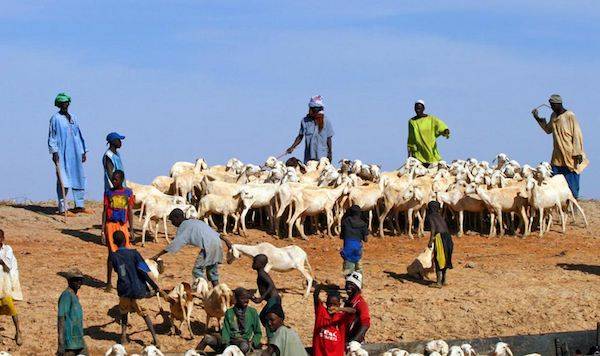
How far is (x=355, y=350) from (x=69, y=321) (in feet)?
9.66

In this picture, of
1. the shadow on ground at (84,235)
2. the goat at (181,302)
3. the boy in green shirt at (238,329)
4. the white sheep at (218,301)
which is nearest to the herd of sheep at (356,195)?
the shadow on ground at (84,235)

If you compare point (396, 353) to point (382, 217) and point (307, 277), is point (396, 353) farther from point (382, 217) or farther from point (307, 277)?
point (382, 217)

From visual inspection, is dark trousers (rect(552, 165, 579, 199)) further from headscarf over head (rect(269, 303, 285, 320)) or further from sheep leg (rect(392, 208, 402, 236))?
headscarf over head (rect(269, 303, 285, 320))

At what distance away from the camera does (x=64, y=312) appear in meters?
14.2

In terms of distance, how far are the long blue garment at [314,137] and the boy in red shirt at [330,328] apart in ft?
35.8

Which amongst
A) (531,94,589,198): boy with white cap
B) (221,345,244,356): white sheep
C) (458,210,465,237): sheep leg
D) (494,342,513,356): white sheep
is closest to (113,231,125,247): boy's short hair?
(221,345,244,356): white sheep

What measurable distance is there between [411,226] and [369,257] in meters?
1.89

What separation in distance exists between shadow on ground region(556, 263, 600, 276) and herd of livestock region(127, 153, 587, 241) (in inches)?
81.2

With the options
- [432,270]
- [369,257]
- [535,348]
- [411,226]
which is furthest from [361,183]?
[535,348]

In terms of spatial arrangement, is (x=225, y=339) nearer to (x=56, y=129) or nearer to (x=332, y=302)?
(x=332, y=302)

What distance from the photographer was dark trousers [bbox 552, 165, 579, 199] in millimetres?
24062

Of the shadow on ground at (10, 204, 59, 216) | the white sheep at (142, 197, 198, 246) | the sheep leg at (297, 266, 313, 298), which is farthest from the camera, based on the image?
the shadow on ground at (10, 204, 59, 216)

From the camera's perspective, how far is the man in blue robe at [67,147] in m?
22.0

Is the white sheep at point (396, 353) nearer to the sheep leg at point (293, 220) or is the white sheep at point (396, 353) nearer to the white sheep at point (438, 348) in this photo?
the white sheep at point (438, 348)
